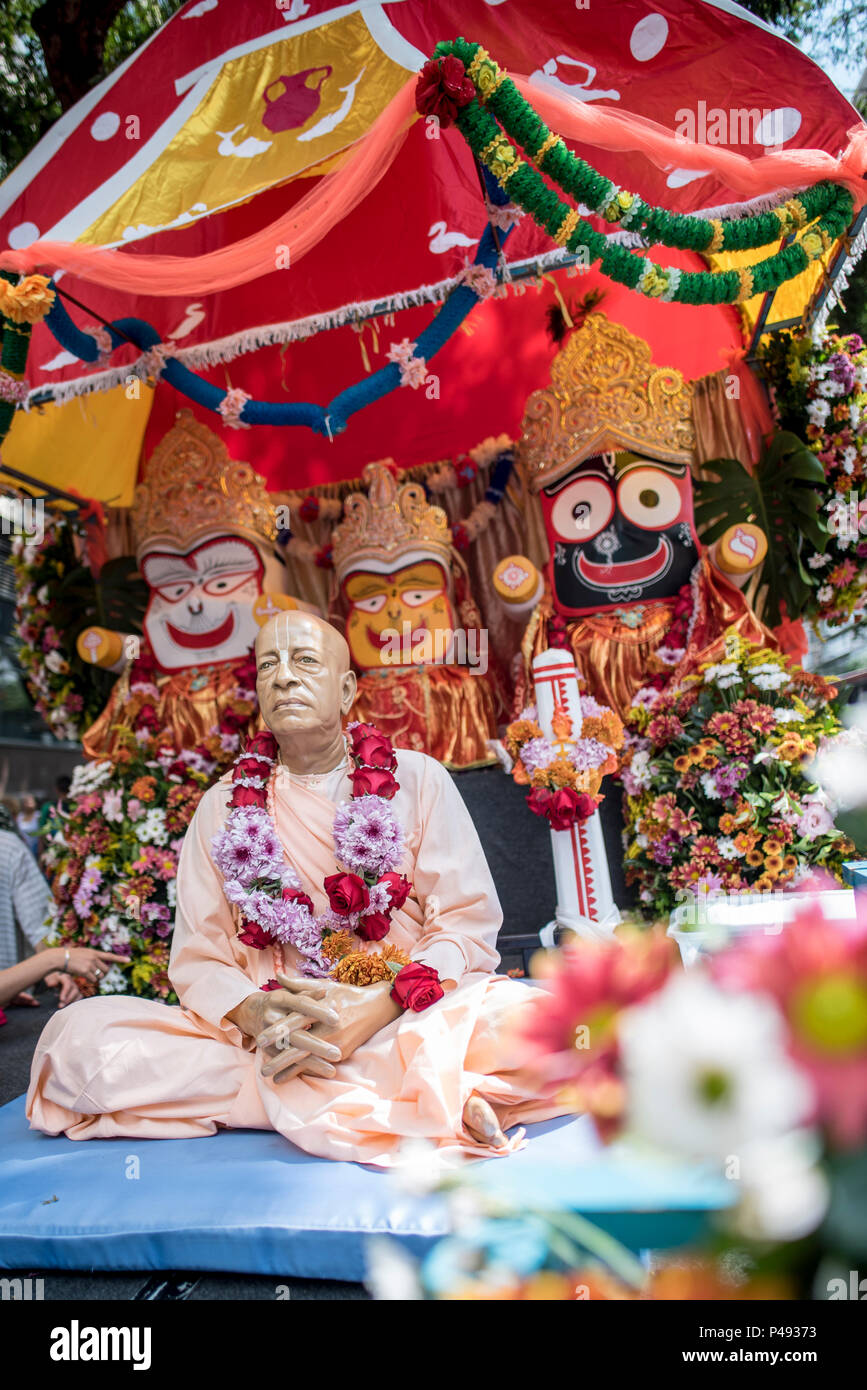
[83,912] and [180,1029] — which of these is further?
[83,912]

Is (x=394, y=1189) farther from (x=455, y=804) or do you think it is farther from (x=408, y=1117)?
(x=455, y=804)

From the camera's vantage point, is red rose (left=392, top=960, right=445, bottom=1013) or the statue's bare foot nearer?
the statue's bare foot

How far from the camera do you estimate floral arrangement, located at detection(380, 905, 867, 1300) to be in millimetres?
593

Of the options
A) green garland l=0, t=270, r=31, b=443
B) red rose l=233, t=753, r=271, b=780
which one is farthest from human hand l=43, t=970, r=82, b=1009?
green garland l=0, t=270, r=31, b=443

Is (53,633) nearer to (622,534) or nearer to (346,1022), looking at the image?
(622,534)

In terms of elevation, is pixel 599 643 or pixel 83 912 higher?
pixel 599 643

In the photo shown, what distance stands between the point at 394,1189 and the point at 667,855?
2.23 m

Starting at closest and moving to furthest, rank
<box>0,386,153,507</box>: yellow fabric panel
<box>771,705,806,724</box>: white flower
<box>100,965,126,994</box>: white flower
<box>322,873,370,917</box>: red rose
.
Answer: <box>322,873,370,917</box>: red rose
<box>771,705,806,724</box>: white flower
<box>100,965,126,994</box>: white flower
<box>0,386,153,507</box>: yellow fabric panel

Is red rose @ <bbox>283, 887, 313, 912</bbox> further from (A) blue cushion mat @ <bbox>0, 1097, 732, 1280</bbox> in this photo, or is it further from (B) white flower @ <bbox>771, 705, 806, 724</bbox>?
(B) white flower @ <bbox>771, 705, 806, 724</bbox>

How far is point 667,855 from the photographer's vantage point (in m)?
4.12

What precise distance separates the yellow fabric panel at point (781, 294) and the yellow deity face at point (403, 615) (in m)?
2.03

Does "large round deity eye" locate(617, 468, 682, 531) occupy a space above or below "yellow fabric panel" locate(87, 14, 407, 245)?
below

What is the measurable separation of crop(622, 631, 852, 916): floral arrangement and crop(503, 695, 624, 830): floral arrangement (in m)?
0.28

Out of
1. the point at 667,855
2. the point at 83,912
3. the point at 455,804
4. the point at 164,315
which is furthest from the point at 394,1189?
the point at 164,315
